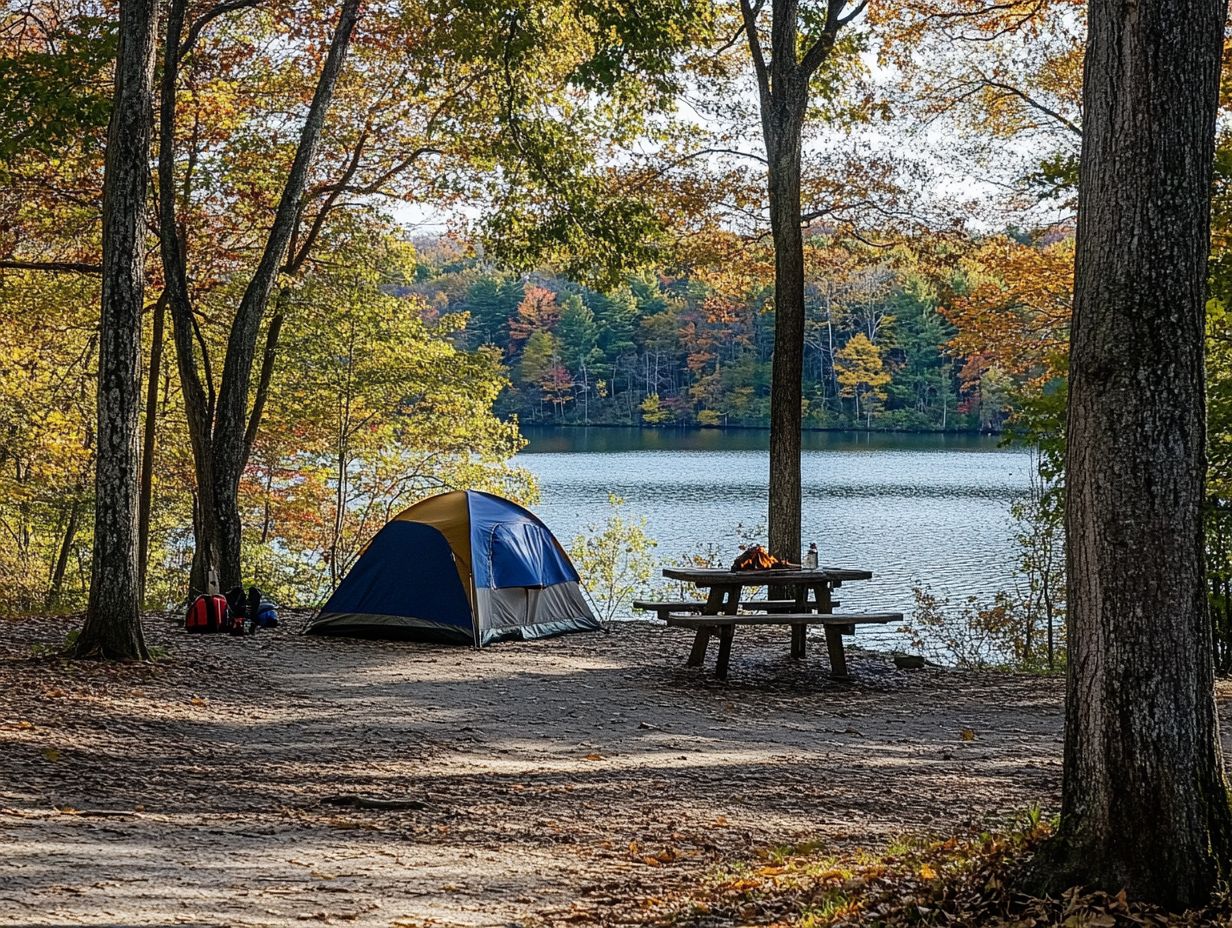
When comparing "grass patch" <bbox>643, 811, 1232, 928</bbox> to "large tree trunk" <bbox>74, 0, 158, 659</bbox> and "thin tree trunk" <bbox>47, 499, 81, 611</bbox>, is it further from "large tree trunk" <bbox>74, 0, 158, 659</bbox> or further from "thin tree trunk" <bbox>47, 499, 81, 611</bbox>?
"thin tree trunk" <bbox>47, 499, 81, 611</bbox>

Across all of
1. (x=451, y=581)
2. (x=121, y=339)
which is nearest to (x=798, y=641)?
(x=451, y=581)

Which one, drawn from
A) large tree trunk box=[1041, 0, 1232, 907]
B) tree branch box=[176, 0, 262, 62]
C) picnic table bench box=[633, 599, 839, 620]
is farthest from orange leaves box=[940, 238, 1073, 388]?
large tree trunk box=[1041, 0, 1232, 907]

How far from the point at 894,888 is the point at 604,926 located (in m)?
1.06

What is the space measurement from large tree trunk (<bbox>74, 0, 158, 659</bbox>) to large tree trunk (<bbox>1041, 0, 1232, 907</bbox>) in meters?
7.15

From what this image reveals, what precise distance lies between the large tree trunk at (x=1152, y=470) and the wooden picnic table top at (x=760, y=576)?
578 centimetres

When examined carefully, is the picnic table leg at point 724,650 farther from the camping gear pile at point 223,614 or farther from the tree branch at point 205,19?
the tree branch at point 205,19

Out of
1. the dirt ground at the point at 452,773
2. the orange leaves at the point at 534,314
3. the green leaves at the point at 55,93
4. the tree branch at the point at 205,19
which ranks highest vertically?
the orange leaves at the point at 534,314

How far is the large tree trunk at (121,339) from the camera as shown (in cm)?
894

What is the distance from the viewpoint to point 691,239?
1469 cm

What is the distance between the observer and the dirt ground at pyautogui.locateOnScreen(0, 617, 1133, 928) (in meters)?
4.44

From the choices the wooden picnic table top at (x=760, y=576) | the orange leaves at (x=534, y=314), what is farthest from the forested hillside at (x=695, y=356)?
the wooden picnic table top at (x=760, y=576)

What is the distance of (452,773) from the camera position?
675cm

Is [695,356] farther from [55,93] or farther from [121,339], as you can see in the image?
[121,339]

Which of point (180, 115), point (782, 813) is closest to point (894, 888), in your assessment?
point (782, 813)
